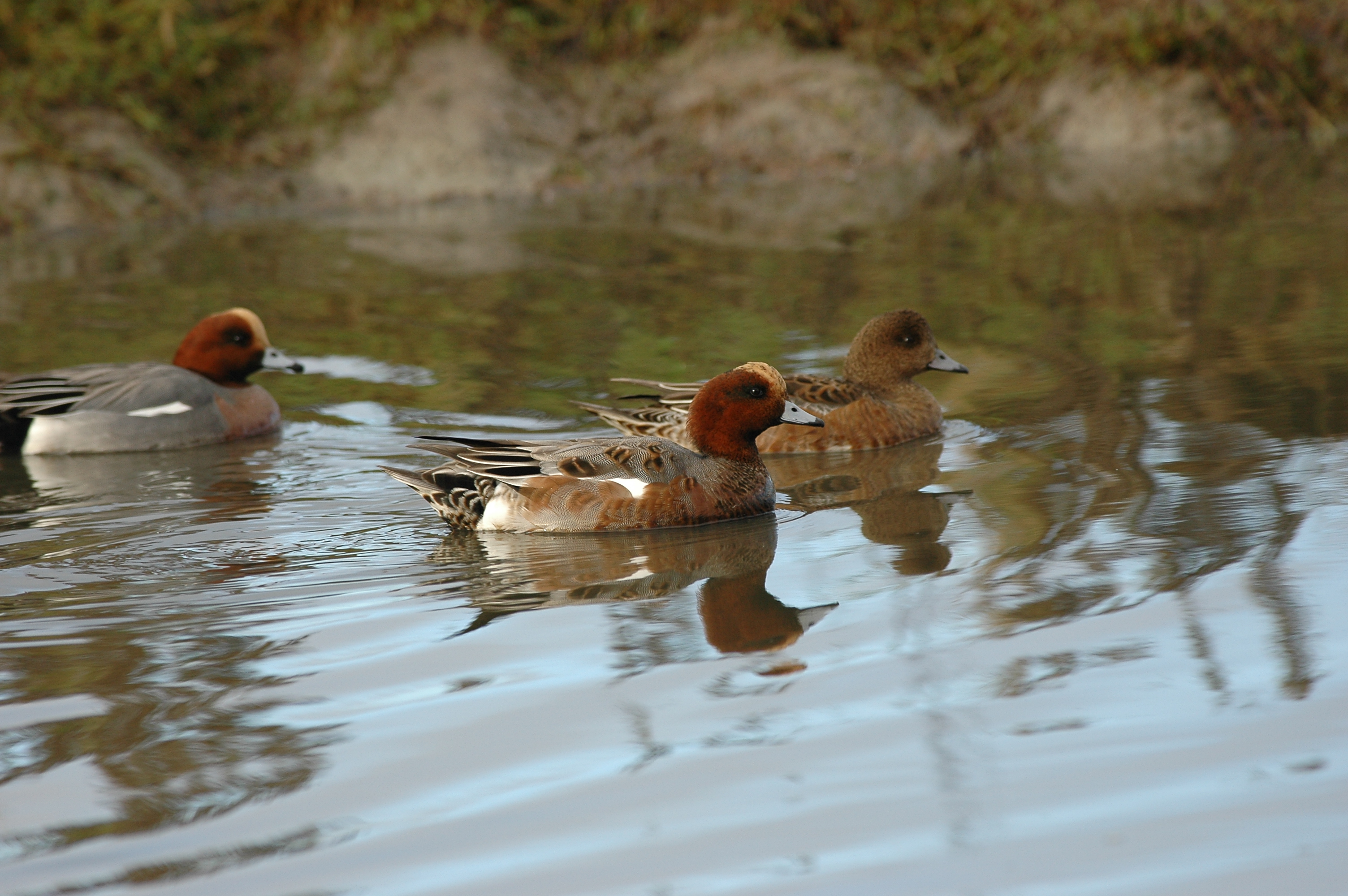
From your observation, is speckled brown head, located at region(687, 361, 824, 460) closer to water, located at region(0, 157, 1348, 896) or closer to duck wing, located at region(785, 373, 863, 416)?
water, located at region(0, 157, 1348, 896)

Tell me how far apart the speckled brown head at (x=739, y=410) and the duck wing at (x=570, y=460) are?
0.20 meters

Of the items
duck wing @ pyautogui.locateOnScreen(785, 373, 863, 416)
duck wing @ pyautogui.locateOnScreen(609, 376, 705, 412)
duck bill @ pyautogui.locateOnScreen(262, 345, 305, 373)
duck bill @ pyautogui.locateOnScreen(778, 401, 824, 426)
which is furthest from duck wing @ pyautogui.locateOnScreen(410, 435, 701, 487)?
duck bill @ pyautogui.locateOnScreen(262, 345, 305, 373)

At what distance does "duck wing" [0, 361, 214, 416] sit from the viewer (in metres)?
7.25

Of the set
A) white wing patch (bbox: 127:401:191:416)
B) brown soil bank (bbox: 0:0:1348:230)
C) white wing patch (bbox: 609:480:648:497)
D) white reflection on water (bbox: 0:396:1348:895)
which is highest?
brown soil bank (bbox: 0:0:1348:230)

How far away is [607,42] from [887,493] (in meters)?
13.8

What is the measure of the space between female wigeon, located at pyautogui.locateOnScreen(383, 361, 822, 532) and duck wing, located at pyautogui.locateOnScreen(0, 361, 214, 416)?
7.80 feet

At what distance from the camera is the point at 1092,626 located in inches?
154

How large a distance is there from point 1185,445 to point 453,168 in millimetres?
11999

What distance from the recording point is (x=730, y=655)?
3.94m

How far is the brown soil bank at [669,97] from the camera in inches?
626

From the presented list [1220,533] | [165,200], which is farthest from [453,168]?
[1220,533]

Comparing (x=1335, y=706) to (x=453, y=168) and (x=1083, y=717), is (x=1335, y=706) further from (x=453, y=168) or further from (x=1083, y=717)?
(x=453, y=168)

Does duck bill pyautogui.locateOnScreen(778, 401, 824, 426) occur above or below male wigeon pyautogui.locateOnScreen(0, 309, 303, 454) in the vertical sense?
below

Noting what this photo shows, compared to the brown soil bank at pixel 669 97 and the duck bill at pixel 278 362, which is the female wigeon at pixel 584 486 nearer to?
the duck bill at pixel 278 362
